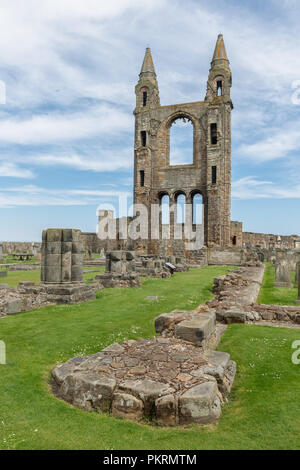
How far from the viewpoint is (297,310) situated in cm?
635

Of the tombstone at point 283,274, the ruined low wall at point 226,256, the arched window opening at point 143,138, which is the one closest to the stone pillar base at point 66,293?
the tombstone at point 283,274

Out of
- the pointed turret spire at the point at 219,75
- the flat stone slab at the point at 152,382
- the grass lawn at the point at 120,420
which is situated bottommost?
the grass lawn at the point at 120,420

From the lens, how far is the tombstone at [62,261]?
9.34 m

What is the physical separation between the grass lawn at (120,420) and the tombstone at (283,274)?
21.4ft

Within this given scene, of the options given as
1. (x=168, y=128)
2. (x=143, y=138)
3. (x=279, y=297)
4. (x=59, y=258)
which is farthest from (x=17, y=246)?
(x=279, y=297)

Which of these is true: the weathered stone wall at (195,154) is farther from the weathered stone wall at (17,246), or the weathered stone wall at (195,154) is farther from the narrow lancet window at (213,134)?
the weathered stone wall at (17,246)

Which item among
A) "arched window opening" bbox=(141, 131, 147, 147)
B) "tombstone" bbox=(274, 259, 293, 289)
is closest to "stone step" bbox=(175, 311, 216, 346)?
"tombstone" bbox=(274, 259, 293, 289)

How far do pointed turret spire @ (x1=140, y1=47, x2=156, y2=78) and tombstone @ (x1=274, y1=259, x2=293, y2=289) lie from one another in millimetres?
26700

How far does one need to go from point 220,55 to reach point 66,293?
29.6 metres

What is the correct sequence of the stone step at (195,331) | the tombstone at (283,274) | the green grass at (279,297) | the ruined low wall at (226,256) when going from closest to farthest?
the stone step at (195,331)
the green grass at (279,297)
the tombstone at (283,274)
the ruined low wall at (226,256)

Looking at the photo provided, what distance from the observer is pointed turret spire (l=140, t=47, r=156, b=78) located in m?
32.0

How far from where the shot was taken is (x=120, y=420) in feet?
9.28

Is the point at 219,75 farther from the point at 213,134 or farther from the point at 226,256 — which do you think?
the point at 226,256
